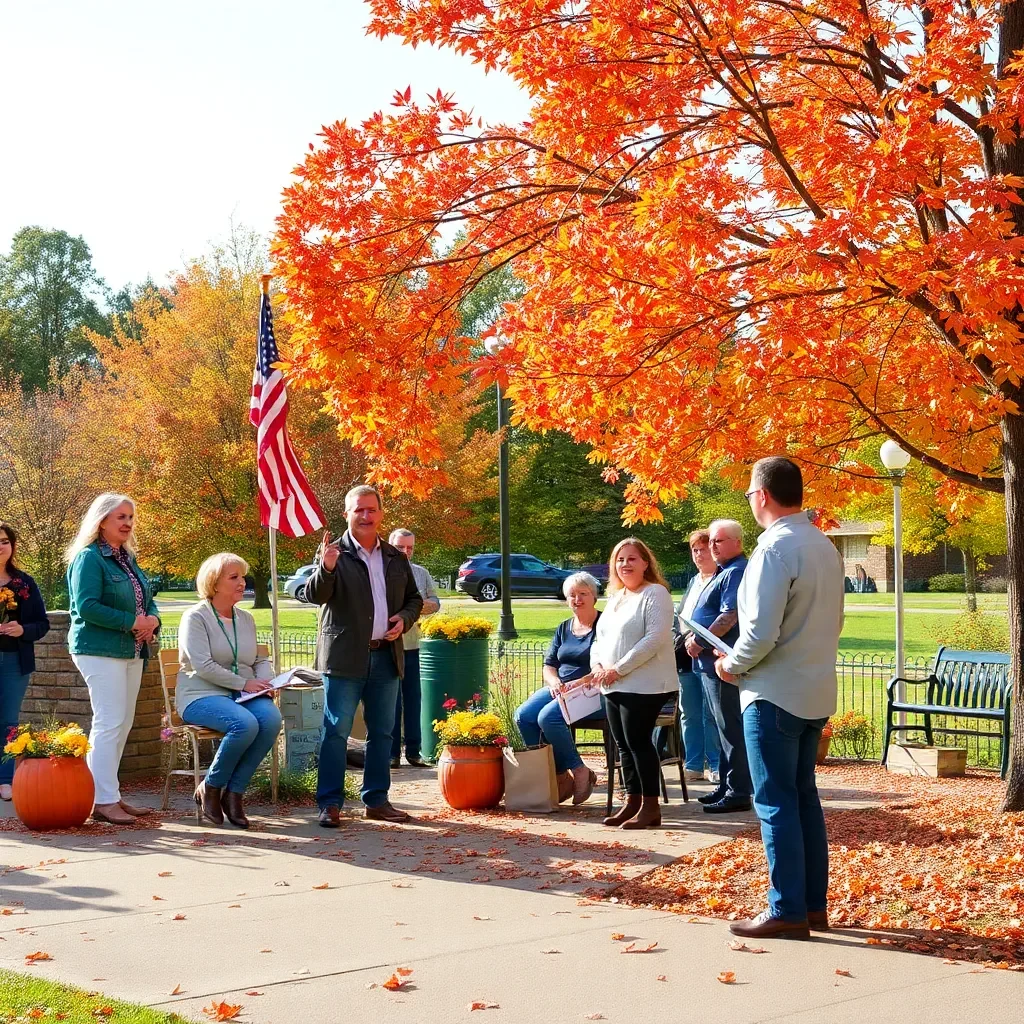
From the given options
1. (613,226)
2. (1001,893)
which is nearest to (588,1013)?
(1001,893)

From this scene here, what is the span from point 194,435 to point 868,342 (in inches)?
890

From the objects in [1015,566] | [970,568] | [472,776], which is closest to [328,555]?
[472,776]

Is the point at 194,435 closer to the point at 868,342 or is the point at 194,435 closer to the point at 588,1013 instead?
the point at 868,342

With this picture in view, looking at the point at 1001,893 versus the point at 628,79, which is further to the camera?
the point at 628,79

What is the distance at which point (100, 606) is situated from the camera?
9000 mm

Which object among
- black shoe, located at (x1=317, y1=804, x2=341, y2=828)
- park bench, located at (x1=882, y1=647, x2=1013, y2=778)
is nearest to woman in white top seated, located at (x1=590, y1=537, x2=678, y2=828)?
black shoe, located at (x1=317, y1=804, x2=341, y2=828)

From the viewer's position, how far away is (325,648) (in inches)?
357

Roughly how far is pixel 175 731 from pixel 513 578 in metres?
36.6

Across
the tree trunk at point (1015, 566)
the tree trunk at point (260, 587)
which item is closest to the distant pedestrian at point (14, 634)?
the tree trunk at point (1015, 566)

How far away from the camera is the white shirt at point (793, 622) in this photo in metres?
5.83

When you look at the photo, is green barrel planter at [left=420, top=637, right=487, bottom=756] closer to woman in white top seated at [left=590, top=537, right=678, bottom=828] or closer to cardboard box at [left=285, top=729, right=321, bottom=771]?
cardboard box at [left=285, top=729, right=321, bottom=771]

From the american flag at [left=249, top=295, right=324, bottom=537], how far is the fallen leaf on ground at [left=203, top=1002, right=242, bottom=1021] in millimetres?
6164

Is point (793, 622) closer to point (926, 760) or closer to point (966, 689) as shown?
point (926, 760)

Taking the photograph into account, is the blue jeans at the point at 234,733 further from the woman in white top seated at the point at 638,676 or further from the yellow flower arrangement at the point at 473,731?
the woman in white top seated at the point at 638,676
